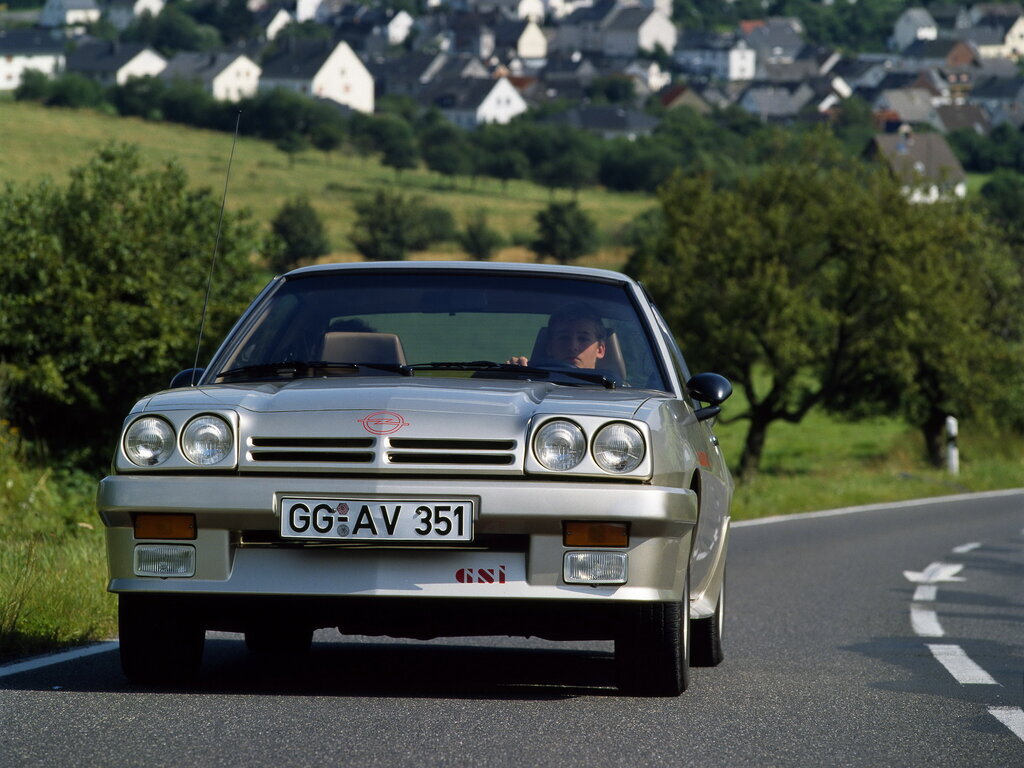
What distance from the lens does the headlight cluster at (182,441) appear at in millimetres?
5703

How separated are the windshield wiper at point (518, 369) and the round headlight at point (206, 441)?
998 mm

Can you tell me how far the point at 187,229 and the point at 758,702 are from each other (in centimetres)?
3203

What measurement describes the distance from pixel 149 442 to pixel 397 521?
0.88 metres

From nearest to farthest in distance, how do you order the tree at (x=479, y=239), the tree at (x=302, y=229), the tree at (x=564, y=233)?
1. the tree at (x=302, y=229)
2. the tree at (x=479, y=239)
3. the tree at (x=564, y=233)

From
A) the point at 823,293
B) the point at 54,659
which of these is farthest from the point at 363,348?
the point at 823,293

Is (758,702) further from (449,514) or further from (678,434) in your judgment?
(449,514)

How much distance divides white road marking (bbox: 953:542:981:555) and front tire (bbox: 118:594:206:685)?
40.1 ft

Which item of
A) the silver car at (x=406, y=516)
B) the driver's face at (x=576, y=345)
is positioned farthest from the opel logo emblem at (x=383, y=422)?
the driver's face at (x=576, y=345)

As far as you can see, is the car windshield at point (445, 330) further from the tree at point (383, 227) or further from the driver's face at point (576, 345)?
the tree at point (383, 227)

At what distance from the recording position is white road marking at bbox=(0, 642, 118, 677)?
22.0ft

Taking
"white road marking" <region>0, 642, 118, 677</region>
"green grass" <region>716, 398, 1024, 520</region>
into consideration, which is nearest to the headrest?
"white road marking" <region>0, 642, 118, 677</region>

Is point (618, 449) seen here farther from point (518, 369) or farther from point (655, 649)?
point (518, 369)

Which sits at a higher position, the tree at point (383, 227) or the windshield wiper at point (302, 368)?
the windshield wiper at point (302, 368)

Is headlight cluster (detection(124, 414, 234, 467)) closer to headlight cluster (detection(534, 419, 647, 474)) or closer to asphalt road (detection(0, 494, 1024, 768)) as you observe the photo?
asphalt road (detection(0, 494, 1024, 768))
